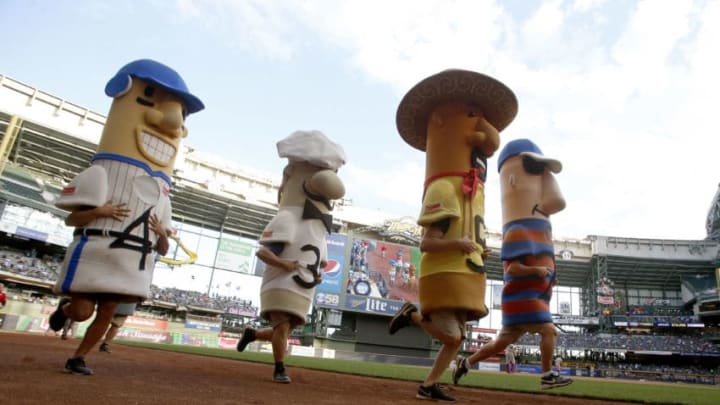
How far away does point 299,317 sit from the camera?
3.93 m

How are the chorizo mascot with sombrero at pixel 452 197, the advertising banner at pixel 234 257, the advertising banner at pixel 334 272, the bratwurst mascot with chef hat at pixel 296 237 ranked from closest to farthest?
the chorizo mascot with sombrero at pixel 452 197, the bratwurst mascot with chef hat at pixel 296 237, the advertising banner at pixel 334 272, the advertising banner at pixel 234 257

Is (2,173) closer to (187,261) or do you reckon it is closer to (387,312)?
(187,261)

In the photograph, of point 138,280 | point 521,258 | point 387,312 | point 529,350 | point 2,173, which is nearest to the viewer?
point 138,280

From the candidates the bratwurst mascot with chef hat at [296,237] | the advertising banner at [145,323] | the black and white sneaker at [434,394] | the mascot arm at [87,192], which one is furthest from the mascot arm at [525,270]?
the advertising banner at [145,323]

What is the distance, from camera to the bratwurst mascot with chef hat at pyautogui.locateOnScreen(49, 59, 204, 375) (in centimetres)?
322

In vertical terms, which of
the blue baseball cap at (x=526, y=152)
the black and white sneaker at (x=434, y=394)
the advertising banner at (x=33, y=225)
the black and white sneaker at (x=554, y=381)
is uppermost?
the advertising banner at (x=33, y=225)

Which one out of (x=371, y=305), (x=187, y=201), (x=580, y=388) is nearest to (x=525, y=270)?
(x=580, y=388)

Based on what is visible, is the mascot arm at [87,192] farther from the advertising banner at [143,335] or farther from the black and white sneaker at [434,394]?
the advertising banner at [143,335]

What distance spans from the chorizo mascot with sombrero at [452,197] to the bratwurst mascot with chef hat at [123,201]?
6.82ft

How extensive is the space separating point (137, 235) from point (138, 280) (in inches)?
13.0

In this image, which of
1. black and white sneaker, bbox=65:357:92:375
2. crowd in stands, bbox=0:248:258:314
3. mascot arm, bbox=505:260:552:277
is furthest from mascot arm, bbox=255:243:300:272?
crowd in stands, bbox=0:248:258:314

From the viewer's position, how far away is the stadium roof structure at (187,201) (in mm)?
23391

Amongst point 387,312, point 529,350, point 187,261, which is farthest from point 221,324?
point 529,350

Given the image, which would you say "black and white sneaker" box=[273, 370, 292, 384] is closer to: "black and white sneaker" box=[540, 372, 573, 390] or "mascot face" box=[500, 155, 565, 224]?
"black and white sneaker" box=[540, 372, 573, 390]
